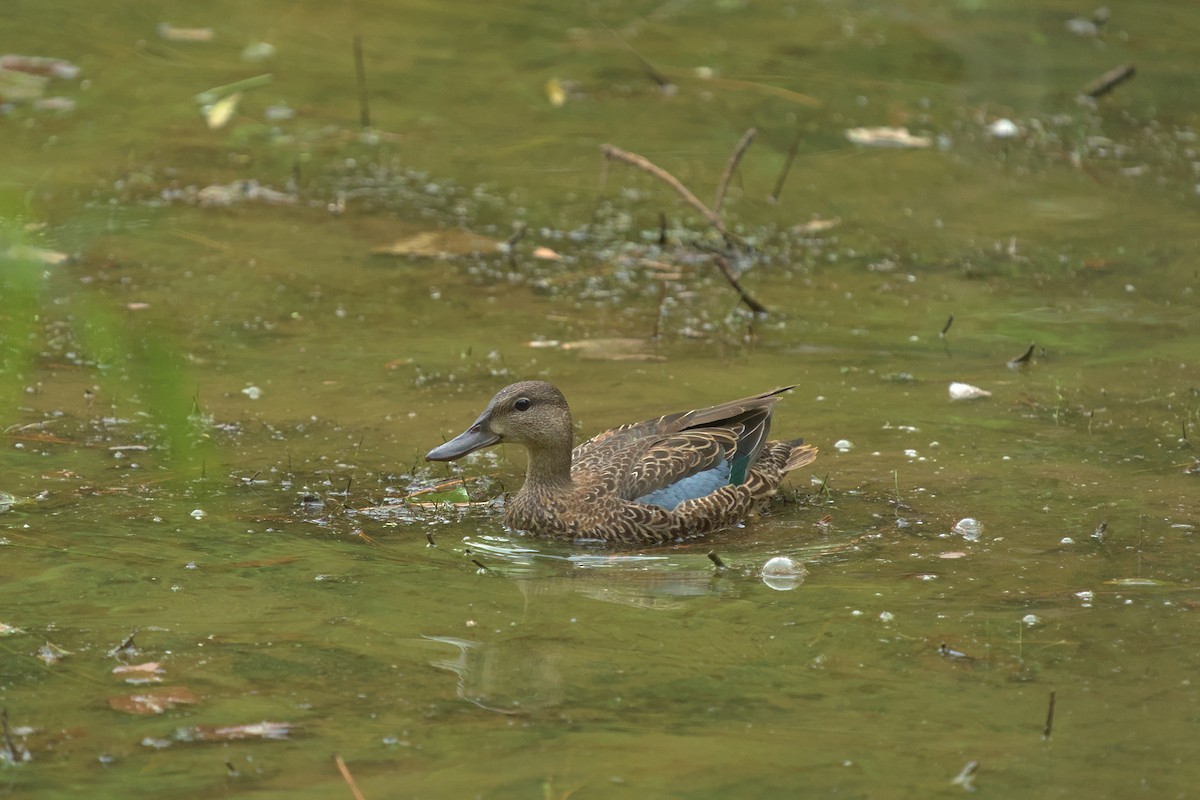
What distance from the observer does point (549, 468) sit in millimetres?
7160

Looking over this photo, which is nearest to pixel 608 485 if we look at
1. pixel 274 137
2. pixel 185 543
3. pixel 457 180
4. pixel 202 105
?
pixel 185 543

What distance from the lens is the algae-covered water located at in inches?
197

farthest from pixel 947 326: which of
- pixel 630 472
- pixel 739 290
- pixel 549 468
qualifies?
pixel 549 468

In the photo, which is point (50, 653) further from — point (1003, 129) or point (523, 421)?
point (1003, 129)

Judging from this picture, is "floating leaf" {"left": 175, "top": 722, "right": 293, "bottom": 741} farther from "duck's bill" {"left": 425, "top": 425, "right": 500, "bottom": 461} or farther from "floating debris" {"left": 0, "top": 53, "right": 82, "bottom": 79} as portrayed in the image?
"floating debris" {"left": 0, "top": 53, "right": 82, "bottom": 79}

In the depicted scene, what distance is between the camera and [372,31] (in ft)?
50.3

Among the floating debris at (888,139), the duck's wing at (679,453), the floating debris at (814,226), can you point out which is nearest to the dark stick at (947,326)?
the floating debris at (814,226)

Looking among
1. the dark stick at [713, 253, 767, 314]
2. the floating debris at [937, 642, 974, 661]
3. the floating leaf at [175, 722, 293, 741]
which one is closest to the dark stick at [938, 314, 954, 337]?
the dark stick at [713, 253, 767, 314]

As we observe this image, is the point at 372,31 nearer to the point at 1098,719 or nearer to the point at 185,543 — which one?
the point at 185,543

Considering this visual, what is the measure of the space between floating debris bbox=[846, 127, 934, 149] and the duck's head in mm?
6790

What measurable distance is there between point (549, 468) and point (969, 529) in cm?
185

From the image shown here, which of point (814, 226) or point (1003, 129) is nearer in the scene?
point (814, 226)

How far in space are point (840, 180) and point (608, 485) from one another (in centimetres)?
599

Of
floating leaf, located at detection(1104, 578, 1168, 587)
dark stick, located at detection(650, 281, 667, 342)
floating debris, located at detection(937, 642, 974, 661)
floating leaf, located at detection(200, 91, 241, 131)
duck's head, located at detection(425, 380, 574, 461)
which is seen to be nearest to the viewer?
floating debris, located at detection(937, 642, 974, 661)
